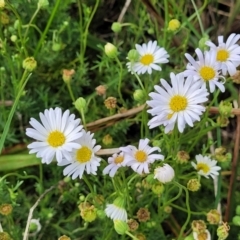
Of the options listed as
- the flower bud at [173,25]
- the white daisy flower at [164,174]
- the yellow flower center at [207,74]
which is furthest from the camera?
the flower bud at [173,25]

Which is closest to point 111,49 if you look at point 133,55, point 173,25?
point 133,55

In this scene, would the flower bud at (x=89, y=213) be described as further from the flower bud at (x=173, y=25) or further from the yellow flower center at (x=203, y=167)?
the flower bud at (x=173, y=25)

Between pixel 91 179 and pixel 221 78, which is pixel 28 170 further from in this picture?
pixel 221 78

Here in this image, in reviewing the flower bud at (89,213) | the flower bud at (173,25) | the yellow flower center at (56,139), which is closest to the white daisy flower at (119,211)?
the flower bud at (89,213)

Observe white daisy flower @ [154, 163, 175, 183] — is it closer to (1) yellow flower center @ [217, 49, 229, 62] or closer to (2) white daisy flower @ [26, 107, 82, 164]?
(2) white daisy flower @ [26, 107, 82, 164]

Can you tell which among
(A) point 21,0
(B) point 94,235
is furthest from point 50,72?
(B) point 94,235

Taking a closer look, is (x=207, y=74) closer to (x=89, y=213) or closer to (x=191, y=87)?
(x=191, y=87)

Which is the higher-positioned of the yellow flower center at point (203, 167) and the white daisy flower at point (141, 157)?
the white daisy flower at point (141, 157)
